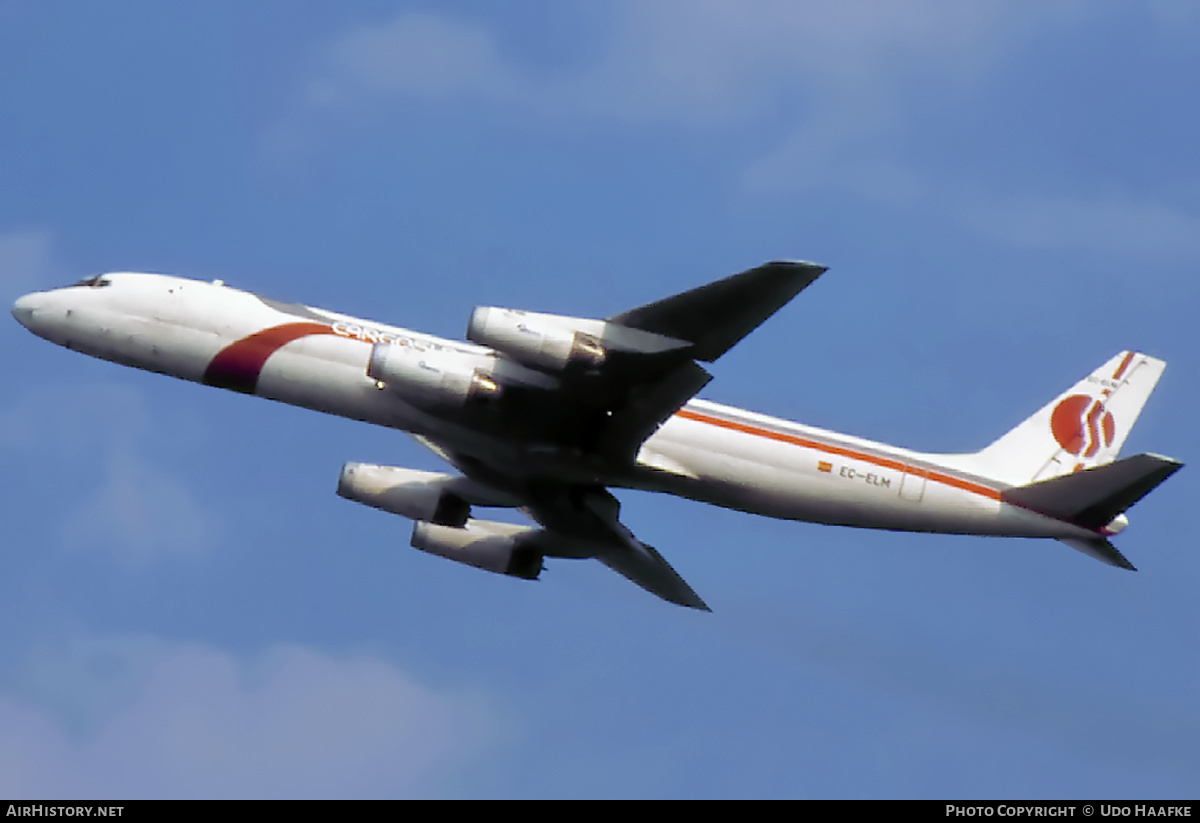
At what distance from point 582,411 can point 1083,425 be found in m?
15.6

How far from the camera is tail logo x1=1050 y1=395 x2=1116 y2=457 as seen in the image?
43125 mm

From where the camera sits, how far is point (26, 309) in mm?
40344

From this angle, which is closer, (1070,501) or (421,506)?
(1070,501)

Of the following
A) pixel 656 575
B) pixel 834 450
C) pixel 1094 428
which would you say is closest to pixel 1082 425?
pixel 1094 428

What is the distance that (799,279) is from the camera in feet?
107

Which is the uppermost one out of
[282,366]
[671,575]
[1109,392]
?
[1109,392]

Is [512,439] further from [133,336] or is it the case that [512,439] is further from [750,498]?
[133,336]

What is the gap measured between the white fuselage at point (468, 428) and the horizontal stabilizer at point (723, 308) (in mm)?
4386

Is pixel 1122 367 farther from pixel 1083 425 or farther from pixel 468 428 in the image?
pixel 468 428

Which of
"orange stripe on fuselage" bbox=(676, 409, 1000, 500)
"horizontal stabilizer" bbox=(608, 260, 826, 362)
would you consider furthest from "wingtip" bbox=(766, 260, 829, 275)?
"orange stripe on fuselage" bbox=(676, 409, 1000, 500)

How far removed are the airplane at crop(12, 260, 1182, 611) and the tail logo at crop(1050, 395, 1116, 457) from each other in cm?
118

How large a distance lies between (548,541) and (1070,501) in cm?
1504

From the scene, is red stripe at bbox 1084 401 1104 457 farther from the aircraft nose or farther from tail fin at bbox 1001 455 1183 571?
the aircraft nose

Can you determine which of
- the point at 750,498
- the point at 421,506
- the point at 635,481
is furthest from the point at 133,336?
the point at 750,498
